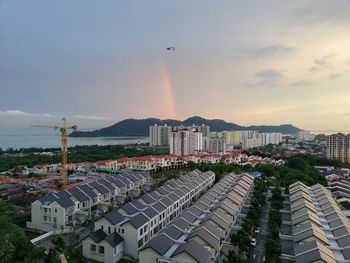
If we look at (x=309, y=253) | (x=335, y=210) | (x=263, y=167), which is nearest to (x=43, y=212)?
(x=309, y=253)

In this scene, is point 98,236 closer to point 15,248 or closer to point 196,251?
point 15,248

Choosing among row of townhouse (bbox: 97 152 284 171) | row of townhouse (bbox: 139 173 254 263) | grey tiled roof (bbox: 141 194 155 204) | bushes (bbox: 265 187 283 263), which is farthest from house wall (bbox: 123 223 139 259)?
row of townhouse (bbox: 97 152 284 171)

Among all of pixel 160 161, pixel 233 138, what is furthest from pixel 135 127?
pixel 160 161

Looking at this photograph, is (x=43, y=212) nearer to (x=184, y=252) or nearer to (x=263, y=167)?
(x=184, y=252)

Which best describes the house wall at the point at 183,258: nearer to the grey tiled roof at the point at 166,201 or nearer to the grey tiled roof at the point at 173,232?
the grey tiled roof at the point at 173,232

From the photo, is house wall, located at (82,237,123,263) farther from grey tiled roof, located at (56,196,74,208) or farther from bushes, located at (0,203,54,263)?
grey tiled roof, located at (56,196,74,208)
